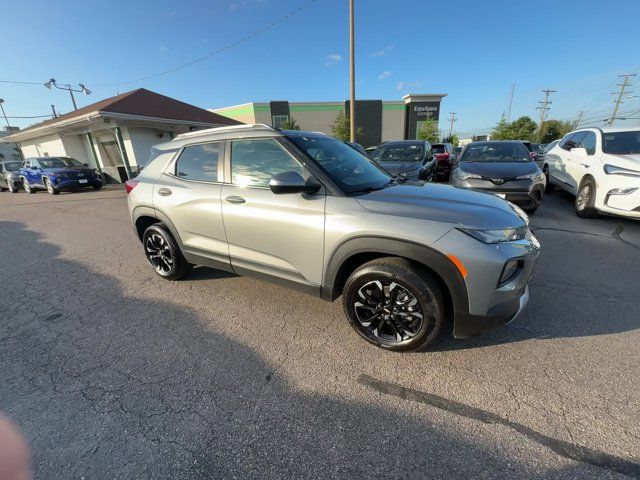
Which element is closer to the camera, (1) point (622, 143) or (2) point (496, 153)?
(1) point (622, 143)

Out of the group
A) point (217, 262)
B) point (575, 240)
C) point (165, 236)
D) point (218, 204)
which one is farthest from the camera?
point (575, 240)

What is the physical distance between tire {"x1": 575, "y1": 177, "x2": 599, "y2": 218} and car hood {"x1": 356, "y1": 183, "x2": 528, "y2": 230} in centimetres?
474

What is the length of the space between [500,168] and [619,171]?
1.79 m

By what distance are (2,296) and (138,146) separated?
523 inches

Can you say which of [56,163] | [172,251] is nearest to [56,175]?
[56,163]

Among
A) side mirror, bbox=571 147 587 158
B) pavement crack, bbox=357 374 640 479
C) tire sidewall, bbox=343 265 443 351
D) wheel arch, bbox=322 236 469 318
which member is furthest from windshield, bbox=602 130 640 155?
pavement crack, bbox=357 374 640 479

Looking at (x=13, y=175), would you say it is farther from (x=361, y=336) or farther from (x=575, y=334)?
(x=575, y=334)

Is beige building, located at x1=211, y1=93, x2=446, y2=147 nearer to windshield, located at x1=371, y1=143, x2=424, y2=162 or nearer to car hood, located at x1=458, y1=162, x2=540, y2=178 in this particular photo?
windshield, located at x1=371, y1=143, x2=424, y2=162

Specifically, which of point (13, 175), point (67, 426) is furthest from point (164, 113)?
point (67, 426)

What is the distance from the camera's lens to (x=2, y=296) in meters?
3.75

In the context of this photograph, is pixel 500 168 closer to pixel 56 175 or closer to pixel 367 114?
pixel 56 175

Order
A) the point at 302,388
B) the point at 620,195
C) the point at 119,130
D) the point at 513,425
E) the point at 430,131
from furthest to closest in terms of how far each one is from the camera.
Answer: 1. the point at 430,131
2. the point at 119,130
3. the point at 620,195
4. the point at 302,388
5. the point at 513,425

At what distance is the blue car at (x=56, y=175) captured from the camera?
1314cm

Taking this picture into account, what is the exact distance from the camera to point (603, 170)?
5418 mm
